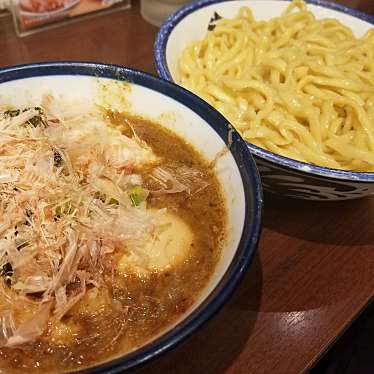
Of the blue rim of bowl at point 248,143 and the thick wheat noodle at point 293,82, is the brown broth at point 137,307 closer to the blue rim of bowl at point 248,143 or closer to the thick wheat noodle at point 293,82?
the blue rim of bowl at point 248,143

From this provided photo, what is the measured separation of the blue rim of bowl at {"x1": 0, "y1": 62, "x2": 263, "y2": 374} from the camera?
0.74 m

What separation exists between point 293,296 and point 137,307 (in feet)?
1.50

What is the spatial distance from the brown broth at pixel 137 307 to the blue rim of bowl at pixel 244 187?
11 centimetres

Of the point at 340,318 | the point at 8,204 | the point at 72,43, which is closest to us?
the point at 8,204

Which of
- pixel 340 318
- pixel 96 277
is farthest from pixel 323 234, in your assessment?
pixel 96 277

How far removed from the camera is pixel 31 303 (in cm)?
92

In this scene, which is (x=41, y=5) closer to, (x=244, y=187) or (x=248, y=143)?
(x=248, y=143)

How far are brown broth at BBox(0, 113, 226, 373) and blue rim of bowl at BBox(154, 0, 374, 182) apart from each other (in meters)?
0.16

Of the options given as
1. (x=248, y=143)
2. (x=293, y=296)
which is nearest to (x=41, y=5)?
(x=248, y=143)

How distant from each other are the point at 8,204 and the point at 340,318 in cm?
85

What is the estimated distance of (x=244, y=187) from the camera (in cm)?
102

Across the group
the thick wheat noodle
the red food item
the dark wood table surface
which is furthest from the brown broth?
the red food item

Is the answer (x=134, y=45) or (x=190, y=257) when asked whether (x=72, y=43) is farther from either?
(x=190, y=257)

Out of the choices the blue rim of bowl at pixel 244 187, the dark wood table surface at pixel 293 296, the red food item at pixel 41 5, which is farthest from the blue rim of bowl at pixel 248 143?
the red food item at pixel 41 5
